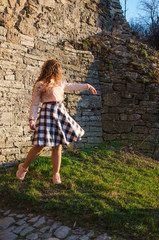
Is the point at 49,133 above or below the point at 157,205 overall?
above

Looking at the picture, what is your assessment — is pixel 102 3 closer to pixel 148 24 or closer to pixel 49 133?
pixel 49 133

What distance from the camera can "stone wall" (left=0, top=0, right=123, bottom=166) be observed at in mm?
4250

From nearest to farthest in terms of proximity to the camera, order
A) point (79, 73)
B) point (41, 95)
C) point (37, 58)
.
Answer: point (41, 95) < point (37, 58) < point (79, 73)

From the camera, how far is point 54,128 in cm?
309

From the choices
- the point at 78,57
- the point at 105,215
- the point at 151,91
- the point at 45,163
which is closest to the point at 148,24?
the point at 151,91

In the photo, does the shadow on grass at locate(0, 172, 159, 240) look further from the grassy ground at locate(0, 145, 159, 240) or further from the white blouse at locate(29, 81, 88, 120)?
the white blouse at locate(29, 81, 88, 120)

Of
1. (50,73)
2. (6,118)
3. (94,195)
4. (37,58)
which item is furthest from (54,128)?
(37,58)

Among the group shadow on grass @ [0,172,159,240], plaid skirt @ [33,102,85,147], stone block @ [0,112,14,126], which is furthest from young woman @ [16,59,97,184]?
stone block @ [0,112,14,126]

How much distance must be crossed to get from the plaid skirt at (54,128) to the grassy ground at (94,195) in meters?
0.72

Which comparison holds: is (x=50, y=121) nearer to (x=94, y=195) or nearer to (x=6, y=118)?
(x=94, y=195)

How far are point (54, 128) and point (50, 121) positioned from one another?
0.11 m

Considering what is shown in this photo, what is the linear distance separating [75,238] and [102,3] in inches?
254

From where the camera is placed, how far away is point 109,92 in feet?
19.0

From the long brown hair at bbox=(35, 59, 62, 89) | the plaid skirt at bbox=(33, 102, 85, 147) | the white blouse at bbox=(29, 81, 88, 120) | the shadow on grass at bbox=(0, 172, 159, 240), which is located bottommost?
the shadow on grass at bbox=(0, 172, 159, 240)
